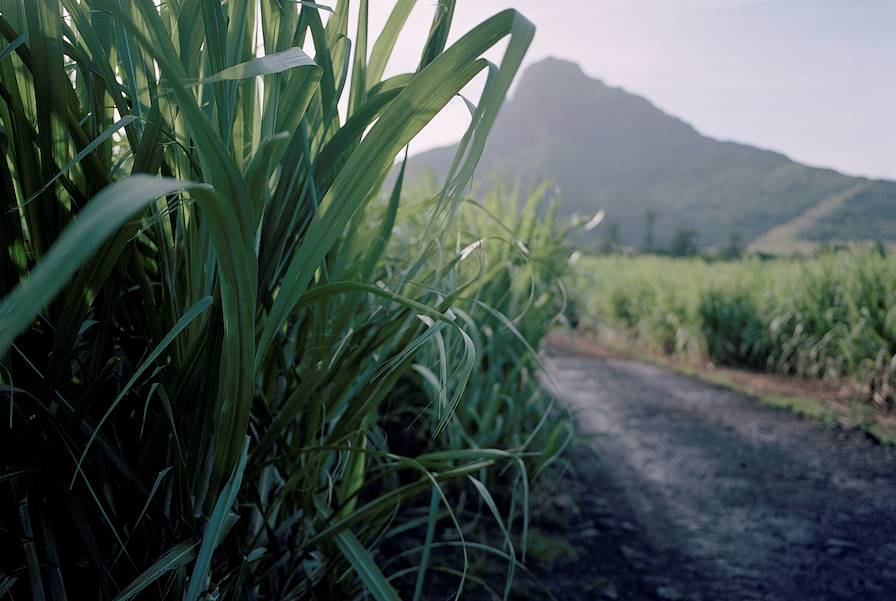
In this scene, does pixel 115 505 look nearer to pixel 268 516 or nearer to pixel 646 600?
pixel 268 516

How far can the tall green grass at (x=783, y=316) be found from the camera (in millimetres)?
4301

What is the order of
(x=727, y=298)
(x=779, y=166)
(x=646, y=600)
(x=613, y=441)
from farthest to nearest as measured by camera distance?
(x=779, y=166) < (x=727, y=298) < (x=613, y=441) < (x=646, y=600)

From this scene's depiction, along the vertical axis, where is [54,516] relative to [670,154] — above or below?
below

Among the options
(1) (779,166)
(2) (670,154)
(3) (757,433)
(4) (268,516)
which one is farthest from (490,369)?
(2) (670,154)

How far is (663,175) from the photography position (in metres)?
60.3

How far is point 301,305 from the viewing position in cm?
60

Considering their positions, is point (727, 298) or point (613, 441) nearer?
point (613, 441)

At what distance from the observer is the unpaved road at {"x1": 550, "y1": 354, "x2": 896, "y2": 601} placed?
165cm

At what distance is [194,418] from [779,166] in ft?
182

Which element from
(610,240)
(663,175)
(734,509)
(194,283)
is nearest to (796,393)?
(734,509)

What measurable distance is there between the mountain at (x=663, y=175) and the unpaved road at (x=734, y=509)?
3.65 ft

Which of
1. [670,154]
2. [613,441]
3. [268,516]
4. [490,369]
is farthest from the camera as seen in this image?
[670,154]

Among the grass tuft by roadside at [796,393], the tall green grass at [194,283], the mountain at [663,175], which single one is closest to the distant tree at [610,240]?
the mountain at [663,175]

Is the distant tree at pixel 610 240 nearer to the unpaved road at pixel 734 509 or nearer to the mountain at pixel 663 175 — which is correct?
the mountain at pixel 663 175
